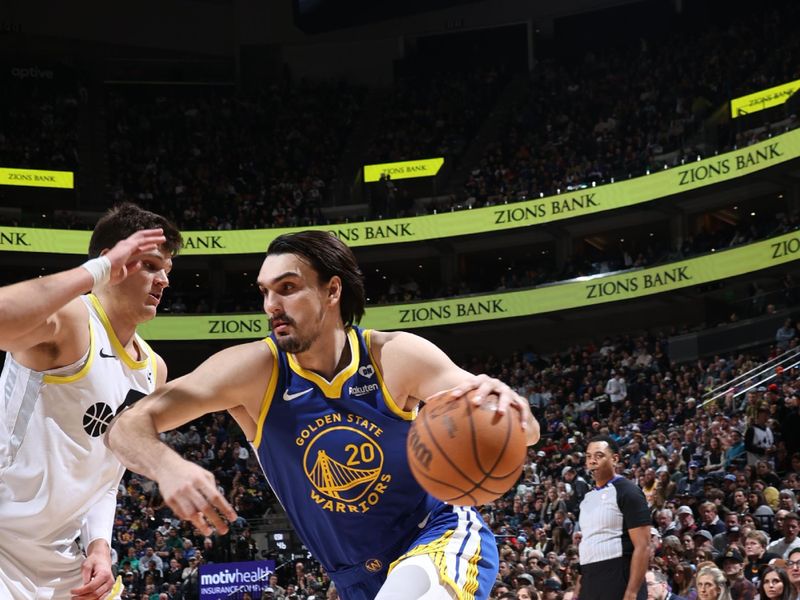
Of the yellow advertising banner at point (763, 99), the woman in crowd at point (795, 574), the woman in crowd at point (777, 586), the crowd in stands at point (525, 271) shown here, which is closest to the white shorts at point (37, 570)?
the woman in crowd at point (777, 586)

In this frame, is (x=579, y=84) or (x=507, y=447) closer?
(x=507, y=447)

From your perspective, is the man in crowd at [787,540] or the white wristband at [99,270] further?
the man in crowd at [787,540]

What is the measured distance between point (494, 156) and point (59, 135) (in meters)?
15.3

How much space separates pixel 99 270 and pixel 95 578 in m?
1.41

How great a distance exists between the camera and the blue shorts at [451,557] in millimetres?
3584

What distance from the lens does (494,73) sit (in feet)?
125

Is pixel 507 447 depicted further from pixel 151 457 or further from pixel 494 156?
pixel 494 156

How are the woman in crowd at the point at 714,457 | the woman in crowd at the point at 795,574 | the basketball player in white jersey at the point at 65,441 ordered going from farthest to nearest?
the woman in crowd at the point at 714,457, the woman in crowd at the point at 795,574, the basketball player in white jersey at the point at 65,441

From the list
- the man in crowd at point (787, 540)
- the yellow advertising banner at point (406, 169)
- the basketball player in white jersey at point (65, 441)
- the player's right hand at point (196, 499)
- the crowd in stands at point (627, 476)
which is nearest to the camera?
the player's right hand at point (196, 499)

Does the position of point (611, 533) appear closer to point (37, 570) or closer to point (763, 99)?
point (37, 570)

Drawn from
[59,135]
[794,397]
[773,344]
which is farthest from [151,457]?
[59,135]

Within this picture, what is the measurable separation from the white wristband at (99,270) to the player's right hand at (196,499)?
2.83ft

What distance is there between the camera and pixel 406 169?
3528cm

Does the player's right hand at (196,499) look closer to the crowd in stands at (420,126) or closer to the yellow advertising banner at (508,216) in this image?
the yellow advertising banner at (508,216)
